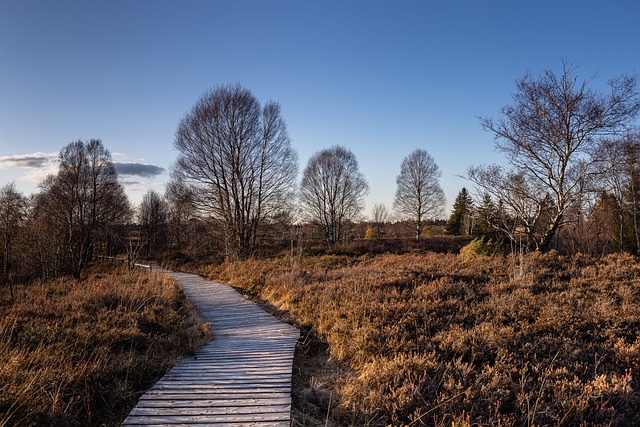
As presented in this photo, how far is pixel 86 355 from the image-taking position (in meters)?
5.26

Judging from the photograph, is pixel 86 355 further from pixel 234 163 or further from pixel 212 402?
pixel 234 163

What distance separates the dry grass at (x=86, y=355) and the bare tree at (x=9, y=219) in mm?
26124

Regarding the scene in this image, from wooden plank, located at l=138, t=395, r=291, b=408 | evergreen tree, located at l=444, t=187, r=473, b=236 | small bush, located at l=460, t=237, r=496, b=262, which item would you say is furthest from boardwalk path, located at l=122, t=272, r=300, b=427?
evergreen tree, located at l=444, t=187, r=473, b=236

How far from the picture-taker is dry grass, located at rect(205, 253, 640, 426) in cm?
404

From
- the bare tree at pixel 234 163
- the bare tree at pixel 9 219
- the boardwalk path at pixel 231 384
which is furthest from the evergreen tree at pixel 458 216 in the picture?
the bare tree at pixel 9 219

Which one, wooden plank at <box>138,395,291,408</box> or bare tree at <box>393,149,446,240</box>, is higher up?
bare tree at <box>393,149,446,240</box>

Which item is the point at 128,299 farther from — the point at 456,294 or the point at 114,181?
the point at 114,181

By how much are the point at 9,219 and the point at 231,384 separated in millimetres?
35531

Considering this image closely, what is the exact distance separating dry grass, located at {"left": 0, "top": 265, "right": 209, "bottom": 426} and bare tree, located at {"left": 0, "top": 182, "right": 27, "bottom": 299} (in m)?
26.1

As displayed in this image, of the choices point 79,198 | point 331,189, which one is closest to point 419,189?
point 331,189

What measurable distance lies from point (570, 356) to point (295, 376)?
4205mm

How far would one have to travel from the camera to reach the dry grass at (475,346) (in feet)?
13.3

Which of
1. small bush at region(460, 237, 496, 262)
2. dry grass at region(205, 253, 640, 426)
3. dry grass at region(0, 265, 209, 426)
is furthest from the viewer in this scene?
small bush at region(460, 237, 496, 262)

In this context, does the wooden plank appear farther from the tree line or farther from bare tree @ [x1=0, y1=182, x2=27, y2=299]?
bare tree @ [x1=0, y1=182, x2=27, y2=299]
